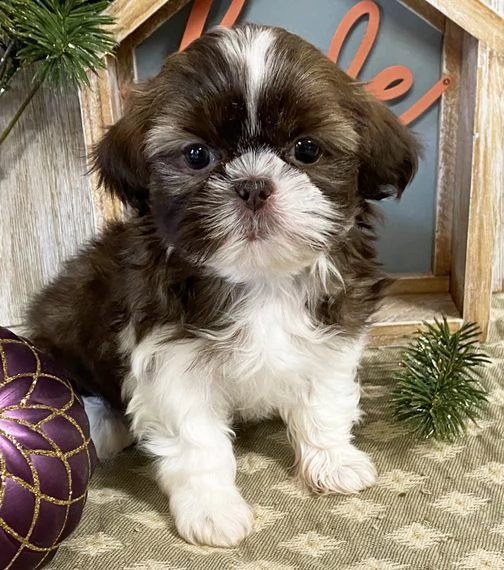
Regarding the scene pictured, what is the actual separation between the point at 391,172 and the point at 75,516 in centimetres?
91

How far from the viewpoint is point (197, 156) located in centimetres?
135

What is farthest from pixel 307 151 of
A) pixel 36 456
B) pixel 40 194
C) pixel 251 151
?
pixel 40 194

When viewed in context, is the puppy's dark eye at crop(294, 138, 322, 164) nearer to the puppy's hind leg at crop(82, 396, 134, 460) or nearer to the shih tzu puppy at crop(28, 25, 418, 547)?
the shih tzu puppy at crop(28, 25, 418, 547)

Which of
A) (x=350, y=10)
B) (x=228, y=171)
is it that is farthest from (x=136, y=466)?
(x=350, y=10)

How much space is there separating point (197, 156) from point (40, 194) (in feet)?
4.32

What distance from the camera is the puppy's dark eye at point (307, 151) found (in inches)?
53.0

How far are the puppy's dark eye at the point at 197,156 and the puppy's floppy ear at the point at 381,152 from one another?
31cm

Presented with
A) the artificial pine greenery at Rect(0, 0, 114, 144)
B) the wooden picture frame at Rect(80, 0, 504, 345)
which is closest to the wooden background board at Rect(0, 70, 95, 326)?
the wooden picture frame at Rect(80, 0, 504, 345)

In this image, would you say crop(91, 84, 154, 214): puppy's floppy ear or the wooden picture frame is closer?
crop(91, 84, 154, 214): puppy's floppy ear

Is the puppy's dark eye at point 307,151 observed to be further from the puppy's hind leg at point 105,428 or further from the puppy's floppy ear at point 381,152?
the puppy's hind leg at point 105,428

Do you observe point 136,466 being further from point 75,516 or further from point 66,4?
point 66,4

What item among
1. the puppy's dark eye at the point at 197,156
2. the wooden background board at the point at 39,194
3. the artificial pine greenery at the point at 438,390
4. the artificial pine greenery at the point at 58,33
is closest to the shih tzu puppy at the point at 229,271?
the puppy's dark eye at the point at 197,156

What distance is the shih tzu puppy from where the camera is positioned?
1305 millimetres

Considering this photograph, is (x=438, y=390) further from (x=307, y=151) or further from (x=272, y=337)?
(x=307, y=151)
